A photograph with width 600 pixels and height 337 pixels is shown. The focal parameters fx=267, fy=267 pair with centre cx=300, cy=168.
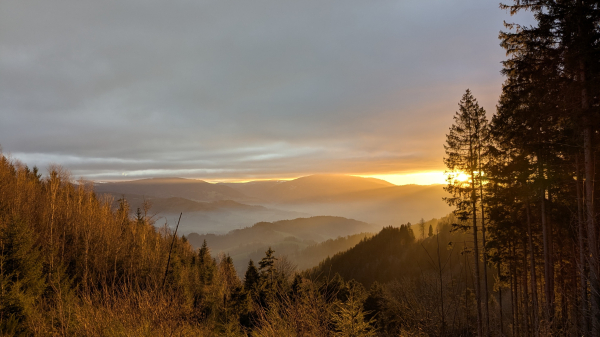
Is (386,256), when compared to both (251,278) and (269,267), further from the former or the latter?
(251,278)

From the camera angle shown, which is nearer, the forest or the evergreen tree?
the forest

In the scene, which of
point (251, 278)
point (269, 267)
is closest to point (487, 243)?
point (269, 267)

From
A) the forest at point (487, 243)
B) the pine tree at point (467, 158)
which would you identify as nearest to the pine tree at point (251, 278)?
the forest at point (487, 243)

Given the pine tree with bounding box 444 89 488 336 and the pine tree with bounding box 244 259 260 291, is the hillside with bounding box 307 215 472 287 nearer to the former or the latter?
the pine tree with bounding box 244 259 260 291

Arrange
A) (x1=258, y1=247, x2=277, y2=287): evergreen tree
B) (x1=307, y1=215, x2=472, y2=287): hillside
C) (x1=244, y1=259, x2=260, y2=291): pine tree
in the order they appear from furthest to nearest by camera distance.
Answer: (x1=307, y1=215, x2=472, y2=287): hillside → (x1=244, y1=259, x2=260, y2=291): pine tree → (x1=258, y1=247, x2=277, y2=287): evergreen tree

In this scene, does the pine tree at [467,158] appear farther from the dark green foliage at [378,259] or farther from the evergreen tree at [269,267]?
the dark green foliage at [378,259]

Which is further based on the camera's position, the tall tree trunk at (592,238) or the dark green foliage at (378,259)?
the dark green foliage at (378,259)

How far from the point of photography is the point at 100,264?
1283 inches

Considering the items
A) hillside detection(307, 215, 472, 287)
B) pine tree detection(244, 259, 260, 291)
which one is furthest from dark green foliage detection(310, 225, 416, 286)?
pine tree detection(244, 259, 260, 291)

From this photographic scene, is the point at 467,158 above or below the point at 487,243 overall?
above

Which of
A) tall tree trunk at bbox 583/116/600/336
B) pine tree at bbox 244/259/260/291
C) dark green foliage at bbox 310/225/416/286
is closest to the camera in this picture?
tall tree trunk at bbox 583/116/600/336

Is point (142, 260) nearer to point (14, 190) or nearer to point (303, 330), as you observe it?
point (14, 190)

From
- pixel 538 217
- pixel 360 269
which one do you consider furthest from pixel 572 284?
pixel 360 269

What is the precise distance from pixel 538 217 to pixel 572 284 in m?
4.55
